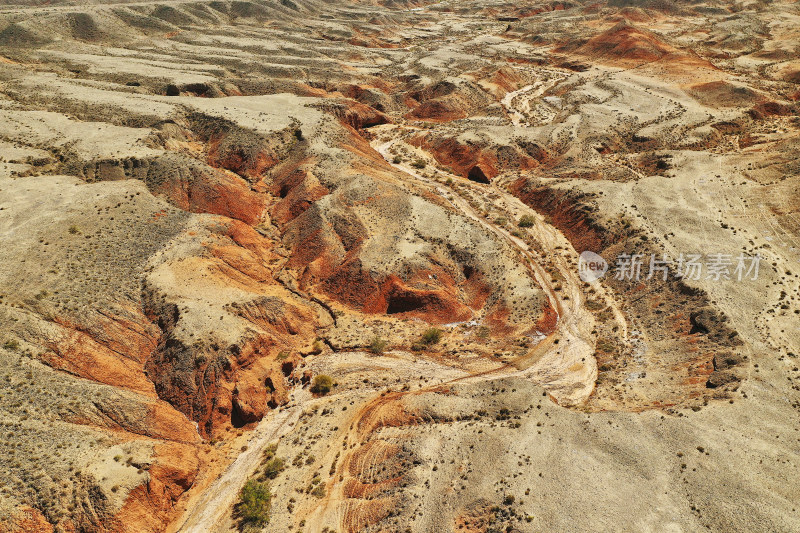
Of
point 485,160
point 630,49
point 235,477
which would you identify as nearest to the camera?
point 235,477

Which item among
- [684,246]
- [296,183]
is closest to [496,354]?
[684,246]

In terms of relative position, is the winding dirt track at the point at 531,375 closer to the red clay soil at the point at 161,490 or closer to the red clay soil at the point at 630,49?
the red clay soil at the point at 161,490

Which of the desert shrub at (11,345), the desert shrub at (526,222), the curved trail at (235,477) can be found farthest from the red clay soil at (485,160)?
the desert shrub at (11,345)

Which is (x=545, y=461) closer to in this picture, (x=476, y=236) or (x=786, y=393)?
(x=786, y=393)

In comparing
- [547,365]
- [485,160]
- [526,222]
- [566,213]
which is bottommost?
[547,365]

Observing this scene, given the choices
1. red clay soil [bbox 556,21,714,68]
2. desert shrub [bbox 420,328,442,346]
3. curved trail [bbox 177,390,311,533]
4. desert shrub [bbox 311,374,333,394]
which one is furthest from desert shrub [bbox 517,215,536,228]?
red clay soil [bbox 556,21,714,68]

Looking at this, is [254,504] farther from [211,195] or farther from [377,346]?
[211,195]

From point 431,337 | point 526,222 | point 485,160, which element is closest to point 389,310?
point 431,337
